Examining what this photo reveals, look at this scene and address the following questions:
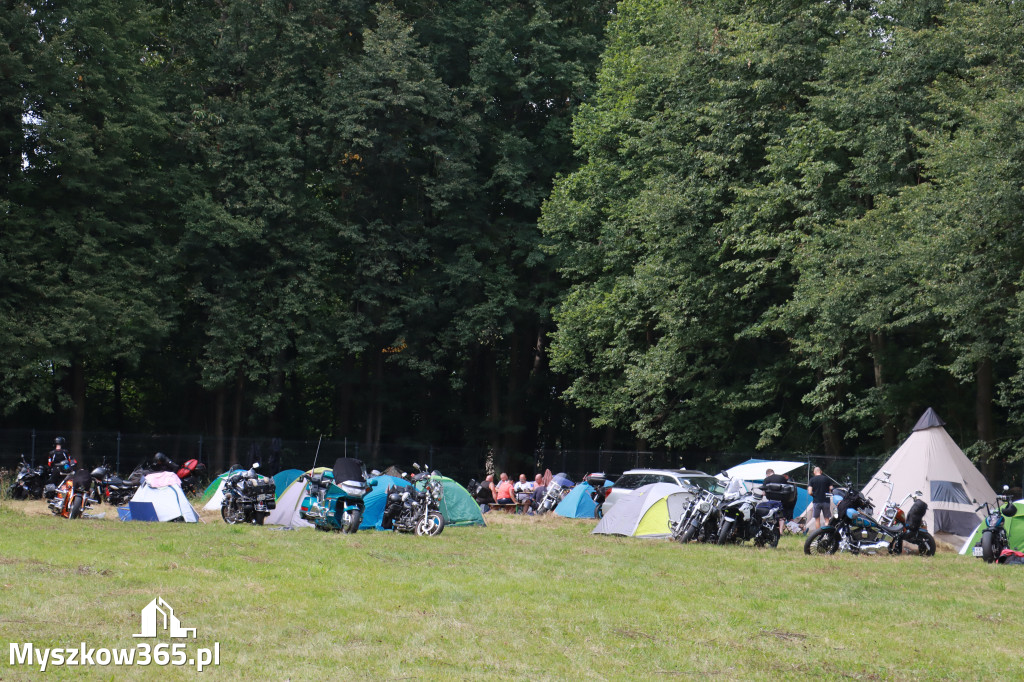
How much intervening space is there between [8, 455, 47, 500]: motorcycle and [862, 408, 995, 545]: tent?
1893 cm

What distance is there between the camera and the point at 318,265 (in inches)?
1377

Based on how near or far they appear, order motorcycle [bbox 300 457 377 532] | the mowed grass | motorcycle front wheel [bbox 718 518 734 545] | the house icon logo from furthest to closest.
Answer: motorcycle [bbox 300 457 377 532] < motorcycle front wheel [bbox 718 518 734 545] < the house icon logo < the mowed grass

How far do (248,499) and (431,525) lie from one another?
3871mm

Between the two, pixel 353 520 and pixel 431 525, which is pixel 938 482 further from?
pixel 353 520

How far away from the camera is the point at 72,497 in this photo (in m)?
20.0

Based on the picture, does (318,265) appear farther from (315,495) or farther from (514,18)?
(315,495)

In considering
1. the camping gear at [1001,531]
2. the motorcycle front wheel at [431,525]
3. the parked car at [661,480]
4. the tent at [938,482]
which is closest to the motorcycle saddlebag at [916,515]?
the camping gear at [1001,531]

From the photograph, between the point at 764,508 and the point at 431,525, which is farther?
the point at 431,525

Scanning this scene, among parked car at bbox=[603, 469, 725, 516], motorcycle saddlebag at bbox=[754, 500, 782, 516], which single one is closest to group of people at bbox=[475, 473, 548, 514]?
parked car at bbox=[603, 469, 725, 516]

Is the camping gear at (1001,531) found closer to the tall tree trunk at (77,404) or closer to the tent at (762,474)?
the tent at (762,474)

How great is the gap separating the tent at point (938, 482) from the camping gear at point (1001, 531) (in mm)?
2175

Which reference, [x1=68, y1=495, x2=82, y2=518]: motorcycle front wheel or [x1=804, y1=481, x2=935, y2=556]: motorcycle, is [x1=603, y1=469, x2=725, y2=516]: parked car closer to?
[x1=804, y1=481, x2=935, y2=556]: motorcycle

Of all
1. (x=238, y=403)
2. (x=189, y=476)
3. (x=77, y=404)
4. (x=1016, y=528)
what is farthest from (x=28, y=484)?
(x=1016, y=528)

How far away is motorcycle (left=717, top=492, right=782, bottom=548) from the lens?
18.5 m
